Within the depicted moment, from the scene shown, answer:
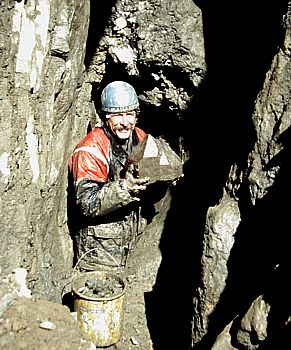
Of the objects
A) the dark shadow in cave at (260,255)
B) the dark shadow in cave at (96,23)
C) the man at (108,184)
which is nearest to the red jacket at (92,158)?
the man at (108,184)

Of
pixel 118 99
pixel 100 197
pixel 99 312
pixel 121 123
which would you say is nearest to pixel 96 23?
pixel 118 99

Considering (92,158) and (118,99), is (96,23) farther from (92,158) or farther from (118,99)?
(92,158)

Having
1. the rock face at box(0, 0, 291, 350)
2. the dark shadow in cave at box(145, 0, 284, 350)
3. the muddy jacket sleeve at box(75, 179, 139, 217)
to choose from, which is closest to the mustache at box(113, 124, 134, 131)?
the rock face at box(0, 0, 291, 350)

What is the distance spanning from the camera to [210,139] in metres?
6.48

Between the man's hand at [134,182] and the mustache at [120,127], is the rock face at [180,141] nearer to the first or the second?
the mustache at [120,127]

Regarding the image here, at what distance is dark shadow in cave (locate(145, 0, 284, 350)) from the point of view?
534 cm

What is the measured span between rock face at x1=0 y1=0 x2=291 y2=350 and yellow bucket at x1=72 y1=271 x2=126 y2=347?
418 millimetres

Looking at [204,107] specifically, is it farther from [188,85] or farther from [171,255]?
[171,255]

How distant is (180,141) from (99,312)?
8.57 ft

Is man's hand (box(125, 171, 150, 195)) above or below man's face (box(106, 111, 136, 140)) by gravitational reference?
below

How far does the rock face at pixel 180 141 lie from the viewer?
4.48 metres

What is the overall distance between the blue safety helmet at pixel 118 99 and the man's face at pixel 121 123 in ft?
0.25

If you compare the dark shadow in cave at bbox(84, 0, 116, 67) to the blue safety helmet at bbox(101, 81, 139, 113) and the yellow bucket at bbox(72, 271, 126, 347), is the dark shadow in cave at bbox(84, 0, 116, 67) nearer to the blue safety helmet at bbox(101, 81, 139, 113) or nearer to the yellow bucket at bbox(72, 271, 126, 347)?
the blue safety helmet at bbox(101, 81, 139, 113)

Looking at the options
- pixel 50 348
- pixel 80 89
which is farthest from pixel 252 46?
pixel 50 348
